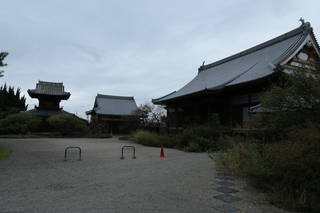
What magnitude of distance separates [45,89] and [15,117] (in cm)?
577

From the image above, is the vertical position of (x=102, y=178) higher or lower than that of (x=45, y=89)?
lower

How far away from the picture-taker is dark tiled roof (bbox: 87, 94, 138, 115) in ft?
112

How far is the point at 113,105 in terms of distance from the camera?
36.3 meters

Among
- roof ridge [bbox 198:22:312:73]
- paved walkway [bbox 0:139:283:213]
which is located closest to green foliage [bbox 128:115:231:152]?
paved walkway [bbox 0:139:283:213]

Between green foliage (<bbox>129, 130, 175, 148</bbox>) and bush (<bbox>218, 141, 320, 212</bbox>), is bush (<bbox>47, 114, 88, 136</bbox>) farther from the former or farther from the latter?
bush (<bbox>218, 141, 320, 212</bbox>)

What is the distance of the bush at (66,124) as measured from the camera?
78.5 feet

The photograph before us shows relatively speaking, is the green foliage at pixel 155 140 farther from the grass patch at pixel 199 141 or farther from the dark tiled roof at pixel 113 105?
the dark tiled roof at pixel 113 105

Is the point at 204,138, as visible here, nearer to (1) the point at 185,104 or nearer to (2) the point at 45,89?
(1) the point at 185,104

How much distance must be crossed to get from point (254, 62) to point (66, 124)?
782 inches

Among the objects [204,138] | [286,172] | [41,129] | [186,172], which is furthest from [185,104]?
[41,129]

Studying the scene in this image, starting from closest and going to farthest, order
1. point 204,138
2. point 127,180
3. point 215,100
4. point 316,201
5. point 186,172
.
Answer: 1. point 316,201
2. point 127,180
3. point 186,172
4. point 204,138
5. point 215,100

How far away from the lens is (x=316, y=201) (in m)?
3.54

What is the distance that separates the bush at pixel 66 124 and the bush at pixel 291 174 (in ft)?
75.2

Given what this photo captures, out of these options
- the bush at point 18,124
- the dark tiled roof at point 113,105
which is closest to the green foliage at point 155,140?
the bush at point 18,124
